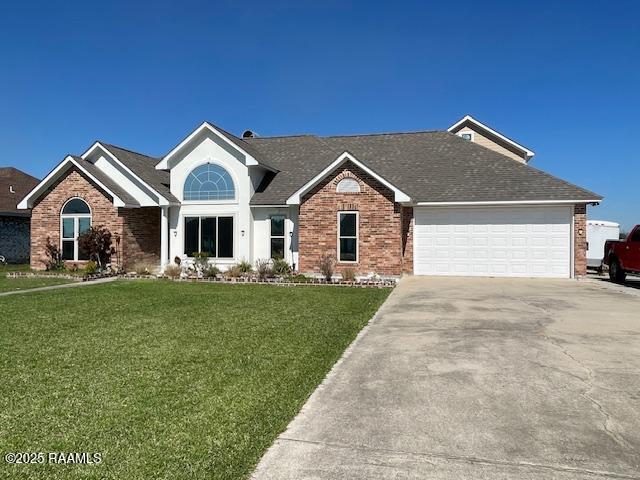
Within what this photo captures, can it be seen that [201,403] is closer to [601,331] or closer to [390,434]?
[390,434]

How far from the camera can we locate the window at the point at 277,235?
1983cm

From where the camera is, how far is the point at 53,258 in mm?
20922

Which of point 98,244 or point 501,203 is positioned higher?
point 501,203

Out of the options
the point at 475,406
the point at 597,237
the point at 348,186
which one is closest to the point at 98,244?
the point at 348,186

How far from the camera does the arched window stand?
2023 cm

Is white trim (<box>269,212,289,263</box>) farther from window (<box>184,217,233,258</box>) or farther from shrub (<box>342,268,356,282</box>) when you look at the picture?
shrub (<box>342,268,356,282</box>)

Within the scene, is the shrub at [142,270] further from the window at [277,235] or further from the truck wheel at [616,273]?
the truck wheel at [616,273]

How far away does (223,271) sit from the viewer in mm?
19734

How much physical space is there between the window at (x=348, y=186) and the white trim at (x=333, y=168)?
1.95ft

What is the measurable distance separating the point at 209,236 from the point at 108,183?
504 centimetres

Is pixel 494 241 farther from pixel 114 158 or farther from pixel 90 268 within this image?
pixel 114 158

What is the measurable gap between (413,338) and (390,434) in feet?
12.7

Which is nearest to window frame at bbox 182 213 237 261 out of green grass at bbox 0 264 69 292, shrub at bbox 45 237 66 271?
green grass at bbox 0 264 69 292

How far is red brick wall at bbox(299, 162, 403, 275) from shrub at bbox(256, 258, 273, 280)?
1.33 meters
